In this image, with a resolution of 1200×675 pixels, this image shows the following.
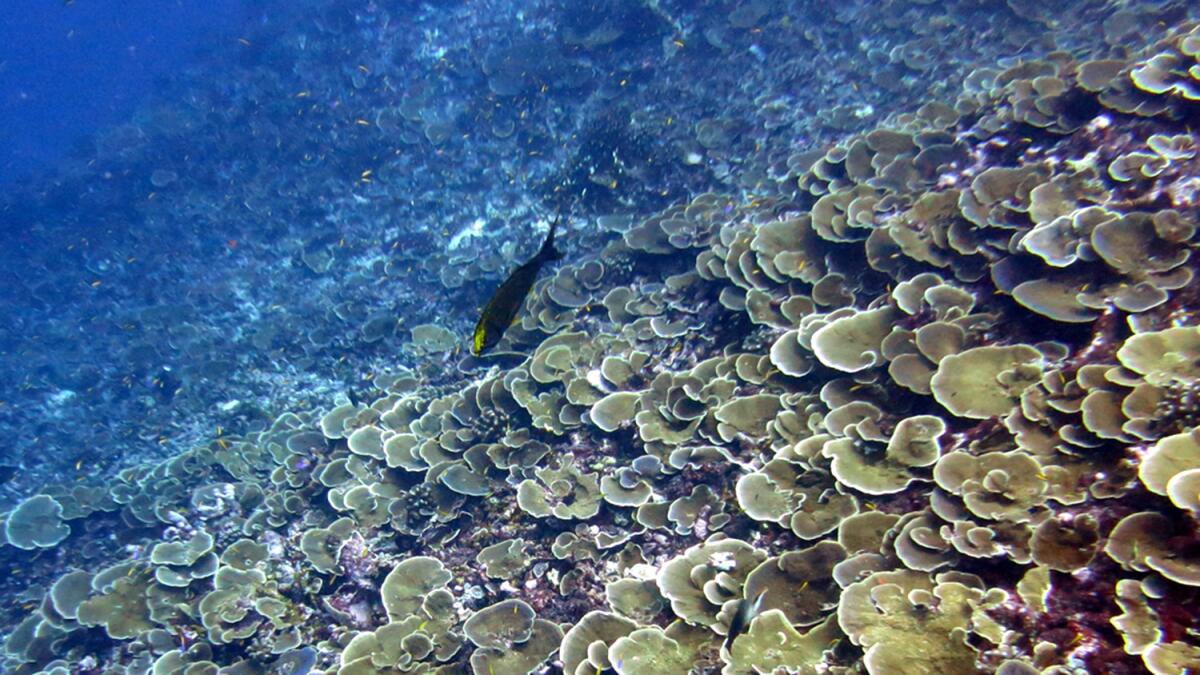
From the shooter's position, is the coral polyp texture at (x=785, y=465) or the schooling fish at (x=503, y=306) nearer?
the coral polyp texture at (x=785, y=465)

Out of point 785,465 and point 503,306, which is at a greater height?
point 503,306

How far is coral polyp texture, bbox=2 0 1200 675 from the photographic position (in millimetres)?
2844

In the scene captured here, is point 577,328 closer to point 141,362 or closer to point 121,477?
point 121,477

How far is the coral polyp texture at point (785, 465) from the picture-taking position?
2844 millimetres

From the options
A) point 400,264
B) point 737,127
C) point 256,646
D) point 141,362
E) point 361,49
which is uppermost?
point 361,49

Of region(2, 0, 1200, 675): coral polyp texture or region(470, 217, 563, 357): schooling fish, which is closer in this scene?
region(2, 0, 1200, 675): coral polyp texture

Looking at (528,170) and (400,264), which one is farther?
(528,170)

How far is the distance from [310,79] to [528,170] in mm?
9924

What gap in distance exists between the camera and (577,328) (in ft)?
23.6

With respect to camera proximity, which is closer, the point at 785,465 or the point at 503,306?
the point at 503,306

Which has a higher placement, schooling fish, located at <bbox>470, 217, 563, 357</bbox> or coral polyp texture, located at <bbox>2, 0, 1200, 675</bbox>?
schooling fish, located at <bbox>470, 217, 563, 357</bbox>

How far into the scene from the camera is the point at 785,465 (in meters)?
4.05

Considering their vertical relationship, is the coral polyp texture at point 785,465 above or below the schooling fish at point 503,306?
below

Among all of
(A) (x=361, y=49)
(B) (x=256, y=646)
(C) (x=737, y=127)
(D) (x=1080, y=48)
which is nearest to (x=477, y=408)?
(B) (x=256, y=646)
